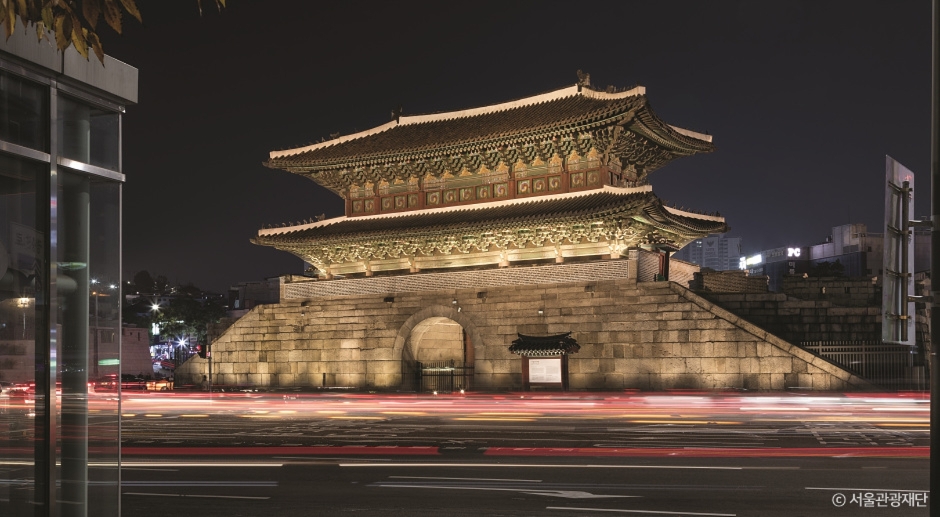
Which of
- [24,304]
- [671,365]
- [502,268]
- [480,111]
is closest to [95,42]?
[24,304]

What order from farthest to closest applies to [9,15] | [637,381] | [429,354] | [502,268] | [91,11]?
[429,354] < [502,268] < [637,381] < [91,11] < [9,15]

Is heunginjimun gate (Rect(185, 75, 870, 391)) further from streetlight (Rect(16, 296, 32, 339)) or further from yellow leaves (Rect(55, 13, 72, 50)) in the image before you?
yellow leaves (Rect(55, 13, 72, 50))

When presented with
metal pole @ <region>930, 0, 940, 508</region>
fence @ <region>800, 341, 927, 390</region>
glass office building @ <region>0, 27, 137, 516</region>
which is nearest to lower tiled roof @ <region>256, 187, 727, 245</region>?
fence @ <region>800, 341, 927, 390</region>

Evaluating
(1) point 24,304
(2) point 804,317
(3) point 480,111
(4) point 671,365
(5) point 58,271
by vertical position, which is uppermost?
(3) point 480,111

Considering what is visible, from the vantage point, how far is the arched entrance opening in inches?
1539

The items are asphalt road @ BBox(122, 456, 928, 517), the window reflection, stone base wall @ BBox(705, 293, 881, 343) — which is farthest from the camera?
stone base wall @ BBox(705, 293, 881, 343)

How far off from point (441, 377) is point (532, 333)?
5.39 m

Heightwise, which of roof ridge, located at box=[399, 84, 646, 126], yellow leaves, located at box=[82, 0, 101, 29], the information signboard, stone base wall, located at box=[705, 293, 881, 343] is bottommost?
the information signboard

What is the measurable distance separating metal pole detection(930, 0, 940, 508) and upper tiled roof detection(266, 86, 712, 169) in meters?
28.5

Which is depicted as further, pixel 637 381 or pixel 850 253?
pixel 850 253

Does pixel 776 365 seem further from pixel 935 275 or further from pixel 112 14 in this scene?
pixel 112 14

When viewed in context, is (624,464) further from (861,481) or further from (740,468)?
(861,481)

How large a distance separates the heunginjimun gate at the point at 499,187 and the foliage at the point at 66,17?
29226 mm

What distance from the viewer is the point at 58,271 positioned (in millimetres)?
6004
